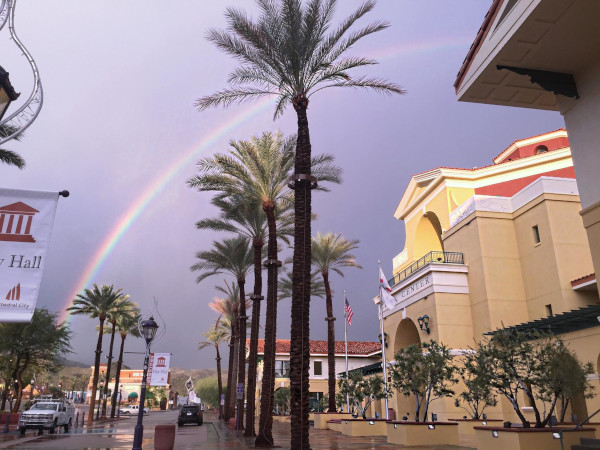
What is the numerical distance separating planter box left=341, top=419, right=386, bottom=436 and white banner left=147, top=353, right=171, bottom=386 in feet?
31.4

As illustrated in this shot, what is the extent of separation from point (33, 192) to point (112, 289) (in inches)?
2130

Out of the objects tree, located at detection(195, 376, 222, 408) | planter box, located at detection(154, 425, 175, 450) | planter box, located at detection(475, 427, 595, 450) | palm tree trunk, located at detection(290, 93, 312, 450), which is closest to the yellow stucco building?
planter box, located at detection(475, 427, 595, 450)

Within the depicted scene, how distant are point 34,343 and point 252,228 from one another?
25031mm

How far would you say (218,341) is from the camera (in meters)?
74.2

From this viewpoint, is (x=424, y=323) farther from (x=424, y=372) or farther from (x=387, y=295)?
(x=424, y=372)

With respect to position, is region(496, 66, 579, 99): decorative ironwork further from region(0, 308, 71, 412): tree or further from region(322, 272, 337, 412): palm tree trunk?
region(0, 308, 71, 412): tree

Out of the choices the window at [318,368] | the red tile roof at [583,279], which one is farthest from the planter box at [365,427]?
the window at [318,368]

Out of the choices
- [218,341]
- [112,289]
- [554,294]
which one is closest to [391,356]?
[554,294]

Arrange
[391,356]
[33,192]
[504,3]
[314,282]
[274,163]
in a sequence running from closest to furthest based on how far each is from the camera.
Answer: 1. [33,192]
2. [504,3]
3. [274,163]
4. [391,356]
5. [314,282]

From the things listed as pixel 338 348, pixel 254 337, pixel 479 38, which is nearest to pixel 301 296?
pixel 479 38

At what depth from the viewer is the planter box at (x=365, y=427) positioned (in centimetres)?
2439

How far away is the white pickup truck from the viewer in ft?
91.6

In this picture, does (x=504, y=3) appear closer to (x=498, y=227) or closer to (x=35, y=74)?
(x=35, y=74)

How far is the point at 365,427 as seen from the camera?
24562 millimetres
